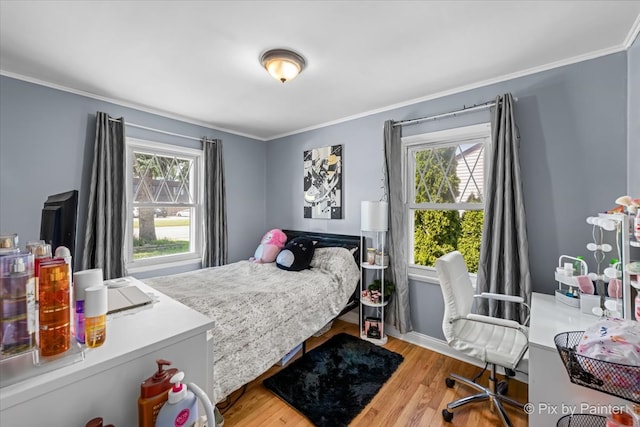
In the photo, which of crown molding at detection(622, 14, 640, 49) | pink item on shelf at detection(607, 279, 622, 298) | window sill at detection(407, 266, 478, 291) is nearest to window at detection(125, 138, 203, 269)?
window sill at detection(407, 266, 478, 291)

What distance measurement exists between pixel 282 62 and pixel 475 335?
2376mm

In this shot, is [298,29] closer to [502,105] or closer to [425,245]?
[502,105]

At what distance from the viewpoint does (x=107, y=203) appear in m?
2.60

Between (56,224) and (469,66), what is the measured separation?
8.94ft

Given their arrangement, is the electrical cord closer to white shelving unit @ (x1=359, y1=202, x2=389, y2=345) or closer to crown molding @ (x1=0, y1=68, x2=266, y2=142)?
white shelving unit @ (x1=359, y1=202, x2=389, y2=345)

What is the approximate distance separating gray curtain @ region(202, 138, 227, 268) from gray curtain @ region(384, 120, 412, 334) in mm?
2134

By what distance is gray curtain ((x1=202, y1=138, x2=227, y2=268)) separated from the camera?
3.42 m

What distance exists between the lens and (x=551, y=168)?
2053 mm

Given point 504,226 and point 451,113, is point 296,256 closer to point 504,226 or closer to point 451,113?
point 504,226

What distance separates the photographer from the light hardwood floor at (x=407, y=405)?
5.72ft

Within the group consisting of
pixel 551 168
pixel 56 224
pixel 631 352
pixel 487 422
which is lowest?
pixel 487 422

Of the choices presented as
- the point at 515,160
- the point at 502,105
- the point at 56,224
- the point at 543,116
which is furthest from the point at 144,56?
the point at 543,116

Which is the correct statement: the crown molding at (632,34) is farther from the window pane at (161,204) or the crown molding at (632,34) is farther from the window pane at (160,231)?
the window pane at (160,231)

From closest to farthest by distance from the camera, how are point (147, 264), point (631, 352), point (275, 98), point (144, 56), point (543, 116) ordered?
point (631, 352) < point (144, 56) < point (543, 116) < point (275, 98) < point (147, 264)
